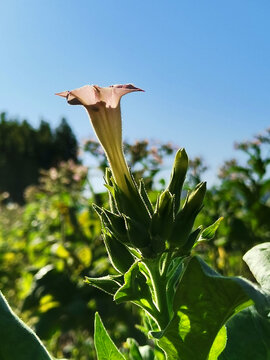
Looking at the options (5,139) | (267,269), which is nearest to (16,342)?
(267,269)

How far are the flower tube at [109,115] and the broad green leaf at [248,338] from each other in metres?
0.24

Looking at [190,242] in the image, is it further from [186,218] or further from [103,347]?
[103,347]

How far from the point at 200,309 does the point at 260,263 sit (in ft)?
0.38

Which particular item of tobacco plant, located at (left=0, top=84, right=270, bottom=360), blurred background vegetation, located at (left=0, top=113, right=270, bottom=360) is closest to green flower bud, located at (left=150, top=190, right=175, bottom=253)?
tobacco plant, located at (left=0, top=84, right=270, bottom=360)

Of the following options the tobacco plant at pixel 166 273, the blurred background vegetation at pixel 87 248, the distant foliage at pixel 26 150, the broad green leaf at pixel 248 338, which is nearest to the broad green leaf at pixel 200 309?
the tobacco plant at pixel 166 273

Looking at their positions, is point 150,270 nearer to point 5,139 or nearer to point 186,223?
point 186,223

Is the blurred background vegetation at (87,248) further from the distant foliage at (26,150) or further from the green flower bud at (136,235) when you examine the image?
the distant foliage at (26,150)

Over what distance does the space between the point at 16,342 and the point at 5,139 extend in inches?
1414

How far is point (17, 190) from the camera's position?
3334cm

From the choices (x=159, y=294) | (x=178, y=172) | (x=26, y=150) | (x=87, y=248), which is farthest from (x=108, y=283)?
(x=26, y=150)

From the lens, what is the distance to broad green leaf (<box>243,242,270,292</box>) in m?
0.56

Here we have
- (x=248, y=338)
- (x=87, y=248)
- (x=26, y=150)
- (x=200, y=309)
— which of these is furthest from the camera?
(x=26, y=150)

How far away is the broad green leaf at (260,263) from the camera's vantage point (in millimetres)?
563

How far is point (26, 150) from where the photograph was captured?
35.1m
